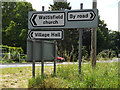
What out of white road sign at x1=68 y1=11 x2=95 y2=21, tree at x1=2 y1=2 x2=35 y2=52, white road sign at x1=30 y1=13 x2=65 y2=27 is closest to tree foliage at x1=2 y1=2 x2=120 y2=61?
tree at x1=2 y1=2 x2=35 y2=52

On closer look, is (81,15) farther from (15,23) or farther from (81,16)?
(15,23)

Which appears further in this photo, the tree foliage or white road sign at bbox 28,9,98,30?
the tree foliage

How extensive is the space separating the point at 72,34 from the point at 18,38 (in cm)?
885

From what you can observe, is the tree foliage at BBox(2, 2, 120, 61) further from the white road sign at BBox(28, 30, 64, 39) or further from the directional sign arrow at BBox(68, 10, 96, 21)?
the directional sign arrow at BBox(68, 10, 96, 21)

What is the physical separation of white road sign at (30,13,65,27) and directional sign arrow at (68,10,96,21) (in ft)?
1.03

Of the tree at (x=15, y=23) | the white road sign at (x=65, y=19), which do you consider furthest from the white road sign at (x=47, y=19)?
the tree at (x=15, y=23)

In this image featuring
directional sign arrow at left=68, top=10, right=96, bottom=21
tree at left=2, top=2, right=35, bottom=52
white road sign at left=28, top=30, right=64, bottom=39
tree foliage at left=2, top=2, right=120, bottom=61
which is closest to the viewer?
directional sign arrow at left=68, top=10, right=96, bottom=21

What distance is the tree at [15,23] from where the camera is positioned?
30703 millimetres

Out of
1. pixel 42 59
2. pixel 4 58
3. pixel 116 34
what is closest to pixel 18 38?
pixel 4 58

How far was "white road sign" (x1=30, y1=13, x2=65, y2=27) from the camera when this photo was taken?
24.6 ft

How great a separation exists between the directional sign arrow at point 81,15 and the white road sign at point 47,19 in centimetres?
31

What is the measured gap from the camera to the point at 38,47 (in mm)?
7258

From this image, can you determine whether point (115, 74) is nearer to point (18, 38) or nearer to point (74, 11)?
point (74, 11)

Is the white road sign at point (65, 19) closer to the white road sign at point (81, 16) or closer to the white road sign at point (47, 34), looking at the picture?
the white road sign at point (81, 16)
